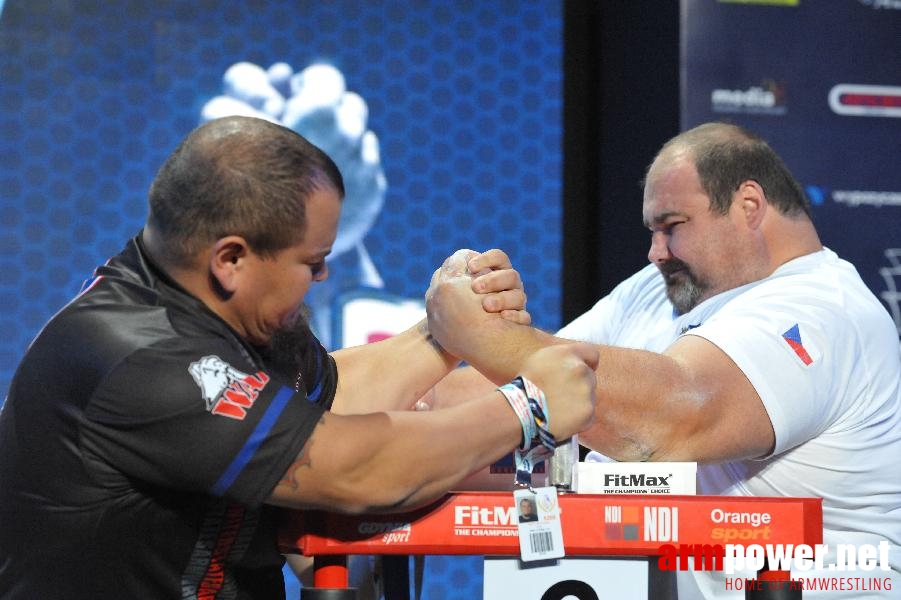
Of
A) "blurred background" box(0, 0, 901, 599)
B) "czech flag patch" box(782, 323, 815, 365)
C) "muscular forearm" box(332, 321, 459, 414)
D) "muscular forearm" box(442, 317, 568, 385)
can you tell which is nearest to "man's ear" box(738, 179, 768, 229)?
"czech flag patch" box(782, 323, 815, 365)

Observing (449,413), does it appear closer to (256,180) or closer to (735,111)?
(256,180)

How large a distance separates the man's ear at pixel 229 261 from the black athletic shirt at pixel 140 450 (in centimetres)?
5

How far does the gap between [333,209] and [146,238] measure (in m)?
0.26

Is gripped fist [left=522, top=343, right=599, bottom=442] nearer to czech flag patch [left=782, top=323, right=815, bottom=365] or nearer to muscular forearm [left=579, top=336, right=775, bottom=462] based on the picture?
muscular forearm [left=579, top=336, right=775, bottom=462]

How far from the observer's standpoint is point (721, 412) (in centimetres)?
181

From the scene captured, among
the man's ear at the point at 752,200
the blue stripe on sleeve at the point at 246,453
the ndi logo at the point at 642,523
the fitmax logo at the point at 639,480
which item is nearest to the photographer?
the blue stripe on sleeve at the point at 246,453

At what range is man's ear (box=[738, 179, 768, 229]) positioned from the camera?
7.43 ft

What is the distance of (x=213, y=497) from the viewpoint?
1.37 metres

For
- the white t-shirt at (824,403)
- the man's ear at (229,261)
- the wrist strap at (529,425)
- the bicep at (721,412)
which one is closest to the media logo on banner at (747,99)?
the white t-shirt at (824,403)

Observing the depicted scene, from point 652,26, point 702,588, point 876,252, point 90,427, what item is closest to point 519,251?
Result: point 652,26

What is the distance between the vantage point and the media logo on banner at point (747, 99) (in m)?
3.13

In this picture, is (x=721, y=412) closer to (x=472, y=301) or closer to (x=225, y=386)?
(x=472, y=301)

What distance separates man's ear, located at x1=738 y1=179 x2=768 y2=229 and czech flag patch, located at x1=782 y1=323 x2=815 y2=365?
40cm

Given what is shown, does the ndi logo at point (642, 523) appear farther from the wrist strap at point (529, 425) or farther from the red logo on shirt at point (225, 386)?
the red logo on shirt at point (225, 386)
